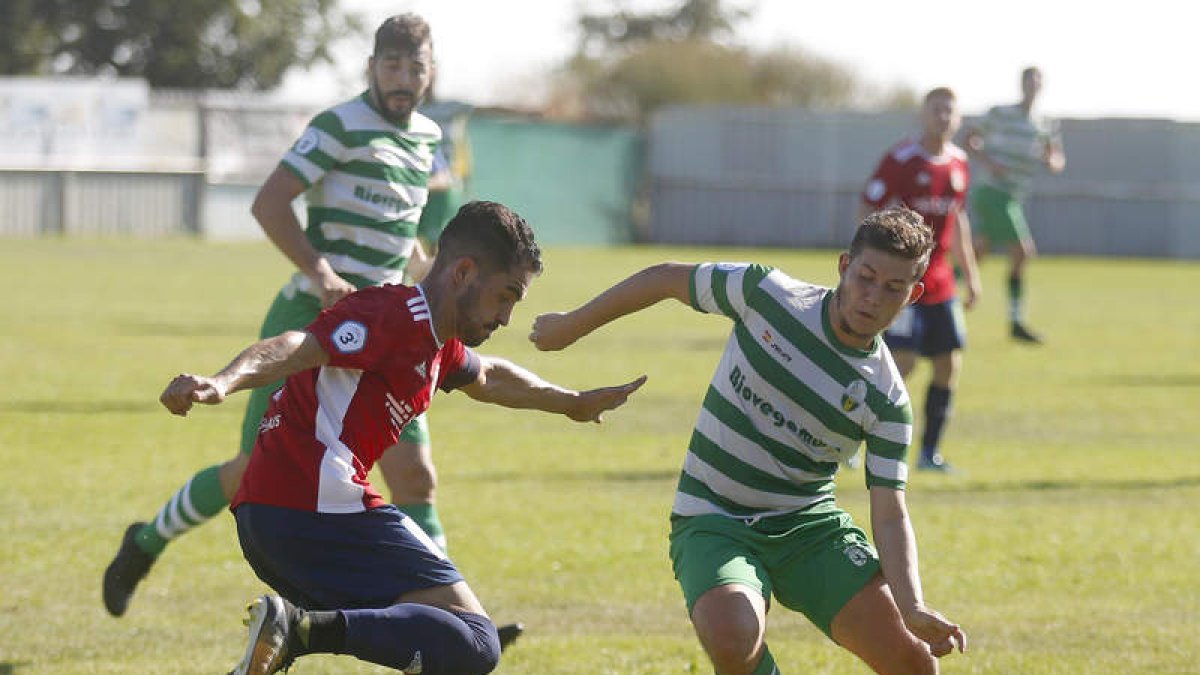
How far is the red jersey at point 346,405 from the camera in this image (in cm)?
508

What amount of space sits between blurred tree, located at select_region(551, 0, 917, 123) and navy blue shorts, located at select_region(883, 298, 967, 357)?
4808 centimetres

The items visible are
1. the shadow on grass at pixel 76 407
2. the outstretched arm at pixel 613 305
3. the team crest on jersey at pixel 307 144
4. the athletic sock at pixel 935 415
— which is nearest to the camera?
the outstretched arm at pixel 613 305

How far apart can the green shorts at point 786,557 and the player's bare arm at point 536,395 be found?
40 cm

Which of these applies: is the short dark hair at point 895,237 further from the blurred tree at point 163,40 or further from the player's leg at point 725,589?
the blurred tree at point 163,40

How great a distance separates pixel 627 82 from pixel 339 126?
53.2 m

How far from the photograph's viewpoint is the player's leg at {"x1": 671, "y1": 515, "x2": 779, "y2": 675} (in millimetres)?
5285

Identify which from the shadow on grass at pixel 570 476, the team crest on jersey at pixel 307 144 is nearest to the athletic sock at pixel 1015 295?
the shadow on grass at pixel 570 476

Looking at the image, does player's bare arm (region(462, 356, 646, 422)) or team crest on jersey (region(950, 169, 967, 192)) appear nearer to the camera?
player's bare arm (region(462, 356, 646, 422))

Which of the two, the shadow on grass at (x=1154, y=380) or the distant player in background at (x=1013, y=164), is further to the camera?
the distant player in background at (x=1013, y=164)

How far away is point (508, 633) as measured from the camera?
22.1 feet

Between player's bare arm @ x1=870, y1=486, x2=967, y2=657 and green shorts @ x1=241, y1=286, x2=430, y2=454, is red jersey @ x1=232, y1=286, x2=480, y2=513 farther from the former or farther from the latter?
green shorts @ x1=241, y1=286, x2=430, y2=454

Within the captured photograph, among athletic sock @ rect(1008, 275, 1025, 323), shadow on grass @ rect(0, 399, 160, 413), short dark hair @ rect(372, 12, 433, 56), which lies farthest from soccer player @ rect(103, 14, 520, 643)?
athletic sock @ rect(1008, 275, 1025, 323)

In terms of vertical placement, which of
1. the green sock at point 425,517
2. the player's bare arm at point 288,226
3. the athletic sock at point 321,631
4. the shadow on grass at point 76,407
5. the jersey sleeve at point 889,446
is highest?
the player's bare arm at point 288,226

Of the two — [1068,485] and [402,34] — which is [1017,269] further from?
[402,34]
